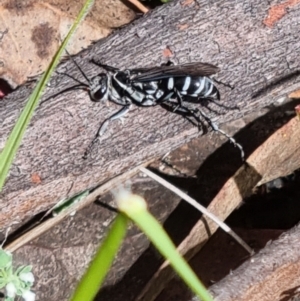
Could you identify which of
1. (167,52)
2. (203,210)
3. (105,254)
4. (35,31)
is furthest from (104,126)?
(105,254)

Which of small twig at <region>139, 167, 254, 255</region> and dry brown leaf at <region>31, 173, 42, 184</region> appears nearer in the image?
dry brown leaf at <region>31, 173, 42, 184</region>

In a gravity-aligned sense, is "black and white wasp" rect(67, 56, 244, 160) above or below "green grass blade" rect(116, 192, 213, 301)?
above

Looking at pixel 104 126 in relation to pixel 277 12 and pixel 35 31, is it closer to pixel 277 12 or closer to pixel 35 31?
pixel 277 12

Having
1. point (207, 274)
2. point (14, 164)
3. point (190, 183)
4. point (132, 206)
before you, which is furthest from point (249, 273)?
point (132, 206)

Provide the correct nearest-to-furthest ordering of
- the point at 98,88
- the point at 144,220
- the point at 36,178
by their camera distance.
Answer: the point at 144,220 < the point at 36,178 < the point at 98,88

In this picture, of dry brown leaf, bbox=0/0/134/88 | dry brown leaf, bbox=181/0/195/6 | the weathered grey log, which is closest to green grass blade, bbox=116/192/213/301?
the weathered grey log

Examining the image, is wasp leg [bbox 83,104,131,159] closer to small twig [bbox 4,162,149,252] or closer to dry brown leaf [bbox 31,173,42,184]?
dry brown leaf [bbox 31,173,42,184]
